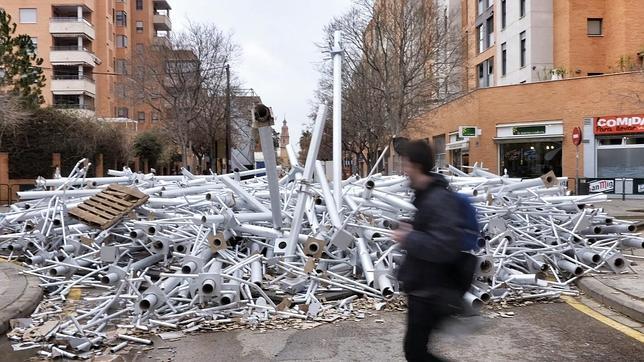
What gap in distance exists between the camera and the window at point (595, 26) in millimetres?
34906

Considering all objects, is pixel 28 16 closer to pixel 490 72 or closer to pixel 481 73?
pixel 481 73

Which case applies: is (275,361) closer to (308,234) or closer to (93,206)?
(308,234)

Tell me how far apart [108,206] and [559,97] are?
28.1 metres

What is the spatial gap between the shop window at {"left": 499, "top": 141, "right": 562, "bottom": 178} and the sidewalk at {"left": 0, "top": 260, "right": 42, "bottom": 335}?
29.3 meters

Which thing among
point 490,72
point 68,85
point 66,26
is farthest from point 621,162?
point 66,26

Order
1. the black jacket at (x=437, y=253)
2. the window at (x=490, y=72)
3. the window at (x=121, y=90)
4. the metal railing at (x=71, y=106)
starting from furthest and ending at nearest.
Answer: the window at (x=121, y=90)
the window at (x=490, y=72)
the metal railing at (x=71, y=106)
the black jacket at (x=437, y=253)

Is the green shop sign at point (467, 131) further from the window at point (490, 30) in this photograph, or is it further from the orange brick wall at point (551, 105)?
the window at point (490, 30)

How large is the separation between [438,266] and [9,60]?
1285 inches

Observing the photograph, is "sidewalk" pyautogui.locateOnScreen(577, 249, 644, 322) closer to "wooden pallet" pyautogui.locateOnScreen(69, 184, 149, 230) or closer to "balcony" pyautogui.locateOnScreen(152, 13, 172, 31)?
"wooden pallet" pyautogui.locateOnScreen(69, 184, 149, 230)

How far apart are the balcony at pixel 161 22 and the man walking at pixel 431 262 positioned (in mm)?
81808

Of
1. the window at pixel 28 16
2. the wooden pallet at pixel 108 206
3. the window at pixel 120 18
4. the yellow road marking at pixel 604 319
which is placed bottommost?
the yellow road marking at pixel 604 319

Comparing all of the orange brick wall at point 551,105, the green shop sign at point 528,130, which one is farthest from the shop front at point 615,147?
the green shop sign at point 528,130

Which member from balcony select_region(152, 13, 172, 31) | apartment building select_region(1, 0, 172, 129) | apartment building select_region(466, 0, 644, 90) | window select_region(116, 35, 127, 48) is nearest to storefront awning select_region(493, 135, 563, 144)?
apartment building select_region(466, 0, 644, 90)

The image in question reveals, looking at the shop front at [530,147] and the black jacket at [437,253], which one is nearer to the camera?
the black jacket at [437,253]
